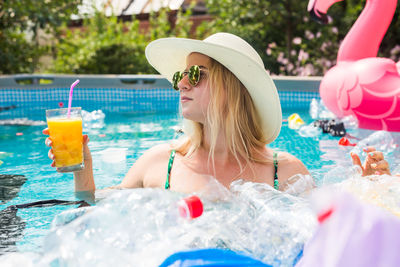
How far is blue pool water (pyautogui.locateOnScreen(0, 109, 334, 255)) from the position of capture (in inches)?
112

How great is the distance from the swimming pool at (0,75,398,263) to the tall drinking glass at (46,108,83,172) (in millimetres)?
381

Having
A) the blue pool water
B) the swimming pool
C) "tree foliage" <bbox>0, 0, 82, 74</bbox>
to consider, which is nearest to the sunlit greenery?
"tree foliage" <bbox>0, 0, 82, 74</bbox>

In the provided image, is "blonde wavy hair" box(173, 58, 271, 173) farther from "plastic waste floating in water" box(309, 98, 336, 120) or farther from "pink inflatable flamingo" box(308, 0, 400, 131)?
"plastic waste floating in water" box(309, 98, 336, 120)

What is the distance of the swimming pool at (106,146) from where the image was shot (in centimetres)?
242

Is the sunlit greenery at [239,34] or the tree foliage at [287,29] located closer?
the sunlit greenery at [239,34]

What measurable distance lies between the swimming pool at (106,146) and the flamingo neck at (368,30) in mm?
1016

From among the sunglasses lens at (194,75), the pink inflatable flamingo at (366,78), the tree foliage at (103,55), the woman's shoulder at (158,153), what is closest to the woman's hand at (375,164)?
the sunglasses lens at (194,75)

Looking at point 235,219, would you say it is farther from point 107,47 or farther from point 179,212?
point 107,47

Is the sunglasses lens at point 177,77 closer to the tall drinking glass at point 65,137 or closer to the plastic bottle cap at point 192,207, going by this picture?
the tall drinking glass at point 65,137

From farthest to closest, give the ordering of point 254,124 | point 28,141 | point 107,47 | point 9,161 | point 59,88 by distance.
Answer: point 107,47, point 59,88, point 28,141, point 9,161, point 254,124

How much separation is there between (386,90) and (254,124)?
2927mm

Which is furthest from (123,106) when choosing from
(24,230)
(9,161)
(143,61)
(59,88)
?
(24,230)

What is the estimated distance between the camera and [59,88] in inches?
358

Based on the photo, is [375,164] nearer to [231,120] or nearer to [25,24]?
[231,120]
